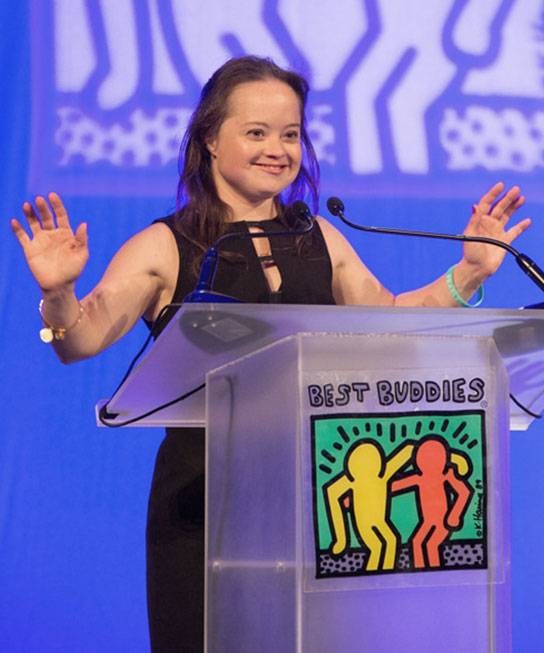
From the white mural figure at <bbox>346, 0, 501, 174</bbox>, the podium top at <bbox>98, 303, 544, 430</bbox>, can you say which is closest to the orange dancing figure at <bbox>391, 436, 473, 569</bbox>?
the podium top at <bbox>98, 303, 544, 430</bbox>

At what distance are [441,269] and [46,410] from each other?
1316 mm

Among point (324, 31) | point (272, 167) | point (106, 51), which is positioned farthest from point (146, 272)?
point (324, 31)

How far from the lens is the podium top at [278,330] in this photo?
3.43 ft

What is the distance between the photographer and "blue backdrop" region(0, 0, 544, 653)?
2.88 meters

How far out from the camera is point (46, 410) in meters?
2.88

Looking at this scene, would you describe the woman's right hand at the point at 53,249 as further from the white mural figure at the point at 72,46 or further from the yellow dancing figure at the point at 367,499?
the white mural figure at the point at 72,46

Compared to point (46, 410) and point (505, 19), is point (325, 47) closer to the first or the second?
point (505, 19)

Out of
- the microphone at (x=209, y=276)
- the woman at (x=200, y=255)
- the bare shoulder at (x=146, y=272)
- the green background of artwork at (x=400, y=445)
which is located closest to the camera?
the green background of artwork at (x=400, y=445)

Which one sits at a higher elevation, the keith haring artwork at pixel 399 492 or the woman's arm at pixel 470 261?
the woman's arm at pixel 470 261

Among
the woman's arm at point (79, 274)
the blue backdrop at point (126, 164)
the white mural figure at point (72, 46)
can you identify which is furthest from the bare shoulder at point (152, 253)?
the white mural figure at point (72, 46)

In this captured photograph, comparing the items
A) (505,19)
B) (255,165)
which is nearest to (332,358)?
(255,165)

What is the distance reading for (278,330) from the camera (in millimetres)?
1096

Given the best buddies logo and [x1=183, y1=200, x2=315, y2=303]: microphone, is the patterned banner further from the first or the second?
the best buddies logo

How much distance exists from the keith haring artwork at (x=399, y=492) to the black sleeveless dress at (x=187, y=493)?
1.36 feet
